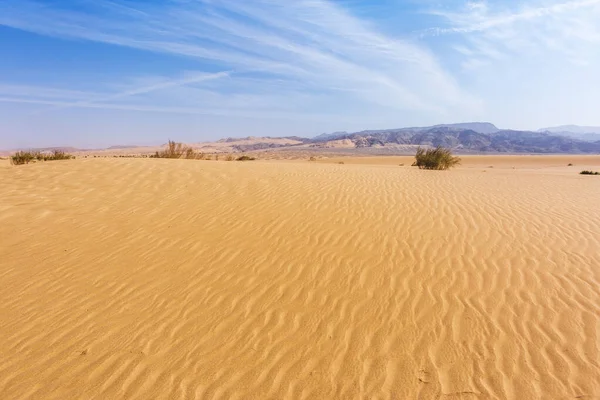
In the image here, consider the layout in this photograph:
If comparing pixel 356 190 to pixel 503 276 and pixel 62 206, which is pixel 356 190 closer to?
pixel 503 276

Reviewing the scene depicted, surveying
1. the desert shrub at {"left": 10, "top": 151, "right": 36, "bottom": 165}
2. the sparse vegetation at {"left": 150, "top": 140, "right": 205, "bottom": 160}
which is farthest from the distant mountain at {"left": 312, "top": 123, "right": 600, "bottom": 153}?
the desert shrub at {"left": 10, "top": 151, "right": 36, "bottom": 165}

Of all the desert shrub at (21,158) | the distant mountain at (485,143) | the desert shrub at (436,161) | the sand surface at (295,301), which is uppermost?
the distant mountain at (485,143)

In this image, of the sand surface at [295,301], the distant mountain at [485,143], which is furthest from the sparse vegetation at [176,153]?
the distant mountain at [485,143]

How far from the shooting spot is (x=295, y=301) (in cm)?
396

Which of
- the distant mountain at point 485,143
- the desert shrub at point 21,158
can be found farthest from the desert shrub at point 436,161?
the distant mountain at point 485,143

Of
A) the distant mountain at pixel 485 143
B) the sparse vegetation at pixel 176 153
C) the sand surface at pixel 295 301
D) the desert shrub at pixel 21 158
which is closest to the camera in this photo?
the sand surface at pixel 295 301

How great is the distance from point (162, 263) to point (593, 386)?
184 inches

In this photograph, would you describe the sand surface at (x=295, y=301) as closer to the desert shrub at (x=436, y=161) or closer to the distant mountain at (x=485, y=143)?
the desert shrub at (x=436, y=161)

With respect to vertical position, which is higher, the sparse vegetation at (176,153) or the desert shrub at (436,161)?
the sparse vegetation at (176,153)

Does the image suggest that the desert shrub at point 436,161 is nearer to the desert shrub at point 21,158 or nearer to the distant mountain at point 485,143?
the desert shrub at point 21,158

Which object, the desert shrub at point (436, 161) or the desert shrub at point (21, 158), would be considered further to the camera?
the desert shrub at point (436, 161)

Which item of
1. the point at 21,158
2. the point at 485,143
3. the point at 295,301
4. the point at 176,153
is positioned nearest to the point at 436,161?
the point at 176,153

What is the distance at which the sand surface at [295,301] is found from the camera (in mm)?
2883

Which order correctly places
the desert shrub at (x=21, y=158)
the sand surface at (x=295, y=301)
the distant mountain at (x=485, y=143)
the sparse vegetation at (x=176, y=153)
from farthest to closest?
1. the distant mountain at (x=485, y=143)
2. the sparse vegetation at (x=176, y=153)
3. the desert shrub at (x=21, y=158)
4. the sand surface at (x=295, y=301)
